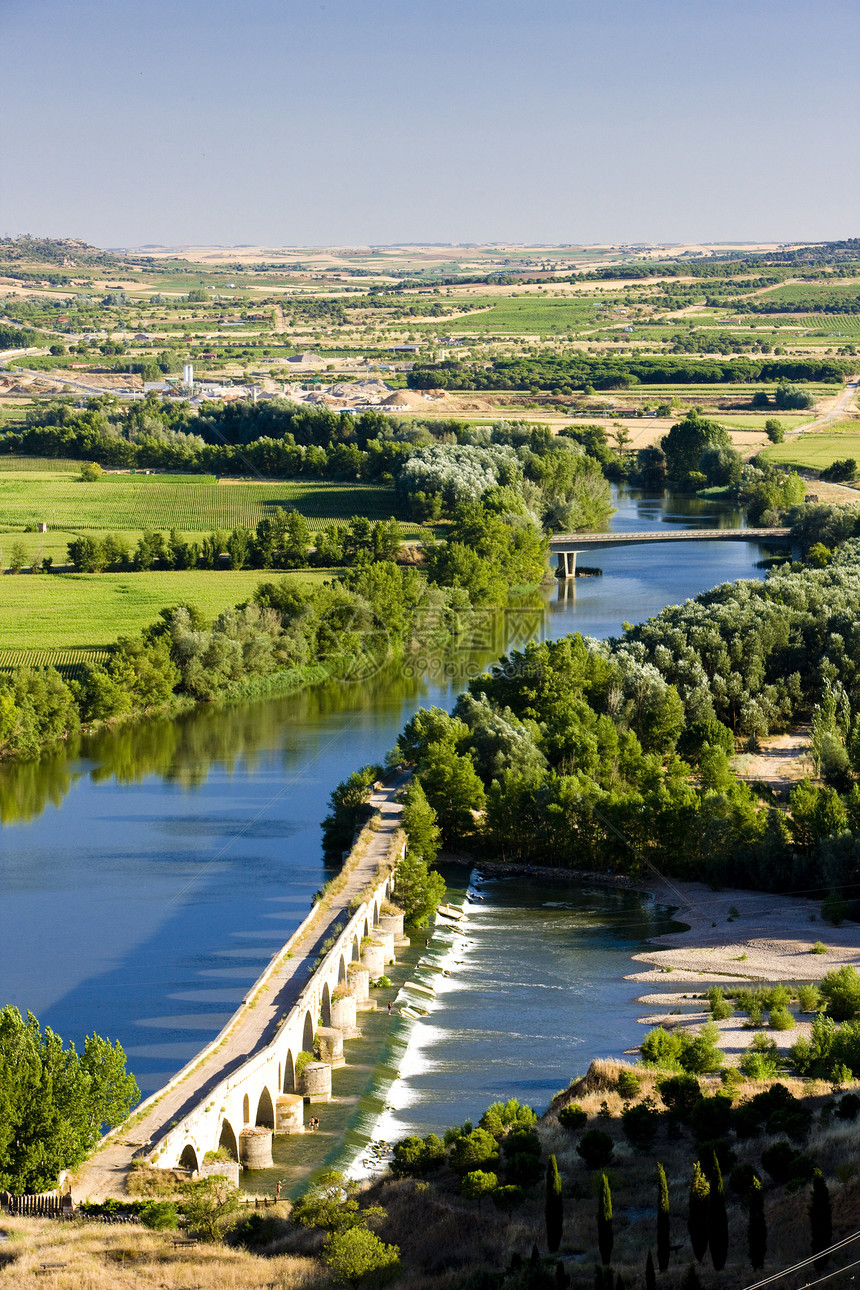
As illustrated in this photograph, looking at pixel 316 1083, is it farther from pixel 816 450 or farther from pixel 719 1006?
pixel 816 450

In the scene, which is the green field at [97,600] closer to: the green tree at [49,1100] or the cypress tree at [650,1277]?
the green tree at [49,1100]

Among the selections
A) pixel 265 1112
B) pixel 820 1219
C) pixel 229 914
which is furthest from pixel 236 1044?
pixel 820 1219

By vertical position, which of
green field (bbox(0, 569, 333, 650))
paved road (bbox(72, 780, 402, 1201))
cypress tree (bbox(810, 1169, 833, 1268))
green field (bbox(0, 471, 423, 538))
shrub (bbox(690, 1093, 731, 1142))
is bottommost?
paved road (bbox(72, 780, 402, 1201))

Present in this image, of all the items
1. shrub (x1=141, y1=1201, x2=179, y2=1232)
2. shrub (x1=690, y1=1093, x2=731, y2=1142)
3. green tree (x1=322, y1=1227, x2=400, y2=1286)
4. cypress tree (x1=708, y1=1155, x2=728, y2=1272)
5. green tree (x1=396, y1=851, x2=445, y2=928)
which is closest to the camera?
cypress tree (x1=708, y1=1155, x2=728, y2=1272)

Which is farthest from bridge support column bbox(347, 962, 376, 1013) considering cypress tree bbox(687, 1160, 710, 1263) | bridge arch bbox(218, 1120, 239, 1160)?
cypress tree bbox(687, 1160, 710, 1263)

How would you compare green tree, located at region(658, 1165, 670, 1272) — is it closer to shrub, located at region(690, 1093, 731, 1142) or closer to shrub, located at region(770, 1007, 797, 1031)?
shrub, located at region(690, 1093, 731, 1142)

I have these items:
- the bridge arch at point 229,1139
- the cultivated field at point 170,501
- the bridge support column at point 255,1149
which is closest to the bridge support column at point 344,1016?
the bridge support column at point 255,1149
